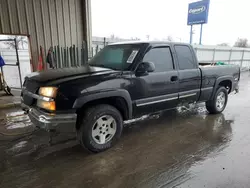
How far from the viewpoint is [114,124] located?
11.0 ft

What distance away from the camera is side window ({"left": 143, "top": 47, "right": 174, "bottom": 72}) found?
3699 millimetres

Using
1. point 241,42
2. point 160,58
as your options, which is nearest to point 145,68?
point 160,58

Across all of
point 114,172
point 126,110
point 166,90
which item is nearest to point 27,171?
point 114,172

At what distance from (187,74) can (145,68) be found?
135 cm

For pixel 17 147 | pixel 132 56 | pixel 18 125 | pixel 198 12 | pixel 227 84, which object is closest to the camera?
pixel 17 147

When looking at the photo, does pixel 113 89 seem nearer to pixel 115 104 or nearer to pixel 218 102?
pixel 115 104

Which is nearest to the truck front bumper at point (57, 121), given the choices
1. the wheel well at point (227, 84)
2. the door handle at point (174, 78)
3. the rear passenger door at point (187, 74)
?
the door handle at point (174, 78)

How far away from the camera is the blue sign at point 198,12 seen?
594 inches

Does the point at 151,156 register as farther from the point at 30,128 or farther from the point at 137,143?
the point at 30,128

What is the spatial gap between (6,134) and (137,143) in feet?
8.90

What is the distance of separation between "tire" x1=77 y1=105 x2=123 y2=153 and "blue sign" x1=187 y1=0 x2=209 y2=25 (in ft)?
49.2

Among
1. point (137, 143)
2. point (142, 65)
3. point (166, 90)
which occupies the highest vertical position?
point (142, 65)

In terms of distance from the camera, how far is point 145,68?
339cm

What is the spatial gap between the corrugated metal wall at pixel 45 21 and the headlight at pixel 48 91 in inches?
189
